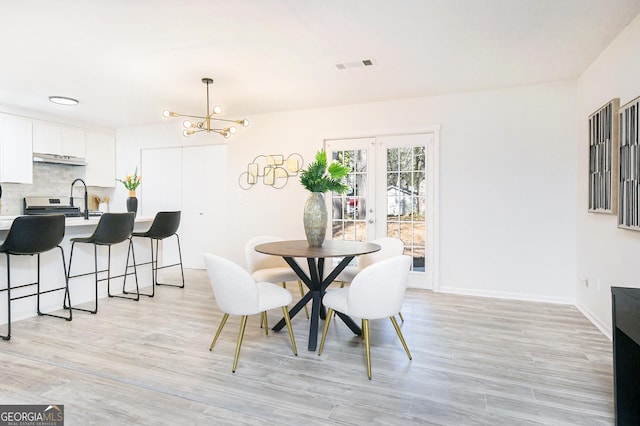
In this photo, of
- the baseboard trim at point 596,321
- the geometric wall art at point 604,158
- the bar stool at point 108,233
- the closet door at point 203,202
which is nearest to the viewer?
the geometric wall art at point 604,158

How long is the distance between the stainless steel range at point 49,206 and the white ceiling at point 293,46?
1.71 m

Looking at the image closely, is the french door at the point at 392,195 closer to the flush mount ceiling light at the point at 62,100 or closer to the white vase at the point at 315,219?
the white vase at the point at 315,219

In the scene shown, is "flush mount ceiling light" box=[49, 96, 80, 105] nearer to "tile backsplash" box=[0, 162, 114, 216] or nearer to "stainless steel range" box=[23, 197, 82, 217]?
"tile backsplash" box=[0, 162, 114, 216]

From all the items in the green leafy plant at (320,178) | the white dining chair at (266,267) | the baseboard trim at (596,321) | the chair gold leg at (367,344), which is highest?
the green leafy plant at (320,178)

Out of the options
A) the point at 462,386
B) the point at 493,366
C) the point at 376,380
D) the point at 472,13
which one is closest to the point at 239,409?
the point at 376,380

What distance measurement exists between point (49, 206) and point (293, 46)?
4956 mm

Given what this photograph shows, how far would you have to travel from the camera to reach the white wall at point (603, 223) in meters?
2.73

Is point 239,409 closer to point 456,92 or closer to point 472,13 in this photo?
point 472,13

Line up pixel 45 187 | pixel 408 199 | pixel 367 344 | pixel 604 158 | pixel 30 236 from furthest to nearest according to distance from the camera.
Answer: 1. pixel 45 187
2. pixel 408 199
3. pixel 604 158
4. pixel 30 236
5. pixel 367 344

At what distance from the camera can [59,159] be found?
578 centimetres

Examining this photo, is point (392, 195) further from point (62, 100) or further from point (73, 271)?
point (62, 100)

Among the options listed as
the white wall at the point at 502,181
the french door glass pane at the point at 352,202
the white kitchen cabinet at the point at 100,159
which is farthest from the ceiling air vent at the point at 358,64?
the white kitchen cabinet at the point at 100,159

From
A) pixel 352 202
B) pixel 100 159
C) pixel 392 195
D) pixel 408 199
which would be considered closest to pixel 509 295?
pixel 408 199

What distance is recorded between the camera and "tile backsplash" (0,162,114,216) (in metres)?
5.39
